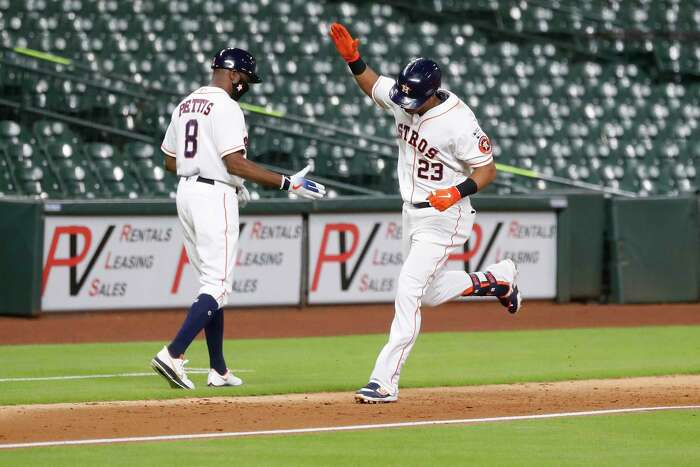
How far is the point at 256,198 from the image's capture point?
13.7 m

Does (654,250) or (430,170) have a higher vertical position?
(654,250)

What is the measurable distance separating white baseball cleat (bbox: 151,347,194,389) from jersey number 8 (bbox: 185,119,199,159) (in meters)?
1.09

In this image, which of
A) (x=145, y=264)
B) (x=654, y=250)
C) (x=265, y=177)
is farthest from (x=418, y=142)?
(x=654, y=250)

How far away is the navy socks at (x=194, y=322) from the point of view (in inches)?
278

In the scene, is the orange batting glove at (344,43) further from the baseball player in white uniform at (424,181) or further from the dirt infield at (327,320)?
the dirt infield at (327,320)

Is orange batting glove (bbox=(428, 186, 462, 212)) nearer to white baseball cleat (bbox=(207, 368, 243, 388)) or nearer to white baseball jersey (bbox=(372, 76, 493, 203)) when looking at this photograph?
white baseball jersey (bbox=(372, 76, 493, 203))

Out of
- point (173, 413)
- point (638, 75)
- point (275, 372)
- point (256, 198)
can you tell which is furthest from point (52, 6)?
point (173, 413)

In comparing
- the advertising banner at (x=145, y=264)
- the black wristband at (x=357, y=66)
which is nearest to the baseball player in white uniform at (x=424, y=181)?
the black wristband at (x=357, y=66)

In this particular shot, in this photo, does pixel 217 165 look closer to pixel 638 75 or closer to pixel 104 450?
pixel 104 450

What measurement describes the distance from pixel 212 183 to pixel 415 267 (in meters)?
1.26

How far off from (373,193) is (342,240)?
3.28ft

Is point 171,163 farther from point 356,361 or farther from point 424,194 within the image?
point 356,361

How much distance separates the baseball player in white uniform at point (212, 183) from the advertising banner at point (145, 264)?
5.31m

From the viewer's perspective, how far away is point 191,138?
7242 mm
